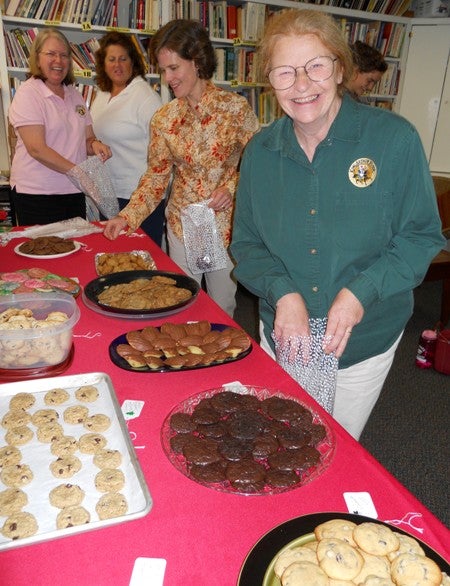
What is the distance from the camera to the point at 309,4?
426 cm

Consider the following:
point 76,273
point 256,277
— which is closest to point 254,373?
point 256,277

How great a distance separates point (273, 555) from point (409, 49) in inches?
197

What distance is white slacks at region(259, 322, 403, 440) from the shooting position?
55.8 inches

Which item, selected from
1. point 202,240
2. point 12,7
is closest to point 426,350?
point 202,240

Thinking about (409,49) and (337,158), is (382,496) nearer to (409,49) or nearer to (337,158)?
(337,158)

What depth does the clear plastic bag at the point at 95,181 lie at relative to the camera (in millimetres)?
2510

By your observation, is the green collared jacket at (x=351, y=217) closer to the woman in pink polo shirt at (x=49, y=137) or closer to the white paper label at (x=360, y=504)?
the white paper label at (x=360, y=504)

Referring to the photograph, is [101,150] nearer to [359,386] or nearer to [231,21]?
[231,21]

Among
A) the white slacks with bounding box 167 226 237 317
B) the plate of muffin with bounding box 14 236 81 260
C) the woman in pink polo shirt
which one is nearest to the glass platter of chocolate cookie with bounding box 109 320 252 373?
the plate of muffin with bounding box 14 236 81 260

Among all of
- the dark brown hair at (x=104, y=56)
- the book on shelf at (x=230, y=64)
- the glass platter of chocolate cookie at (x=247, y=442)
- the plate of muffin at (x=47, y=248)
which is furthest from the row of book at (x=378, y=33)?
the glass platter of chocolate cookie at (x=247, y=442)

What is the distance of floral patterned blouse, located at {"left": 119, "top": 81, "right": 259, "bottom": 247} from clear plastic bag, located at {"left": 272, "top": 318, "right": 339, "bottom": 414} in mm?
1058

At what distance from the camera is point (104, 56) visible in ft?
9.80

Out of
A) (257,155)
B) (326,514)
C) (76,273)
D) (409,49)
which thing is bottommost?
(76,273)

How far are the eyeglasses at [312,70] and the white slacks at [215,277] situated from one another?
122cm
